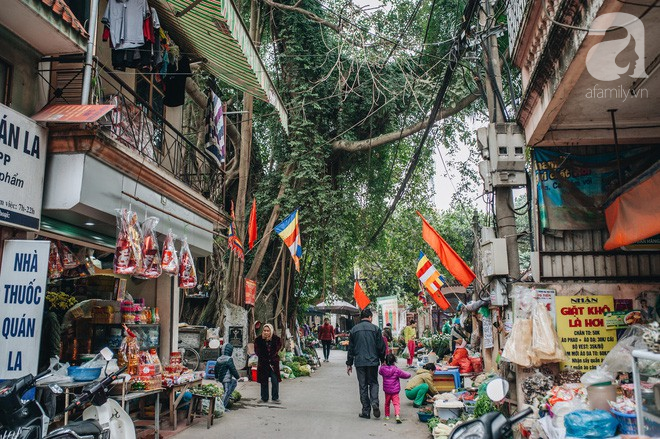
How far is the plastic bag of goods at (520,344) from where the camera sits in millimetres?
7027

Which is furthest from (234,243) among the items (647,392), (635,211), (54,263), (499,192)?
(647,392)

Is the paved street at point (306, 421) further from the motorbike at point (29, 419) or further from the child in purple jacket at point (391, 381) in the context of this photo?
the motorbike at point (29, 419)

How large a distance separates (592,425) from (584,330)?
123 inches

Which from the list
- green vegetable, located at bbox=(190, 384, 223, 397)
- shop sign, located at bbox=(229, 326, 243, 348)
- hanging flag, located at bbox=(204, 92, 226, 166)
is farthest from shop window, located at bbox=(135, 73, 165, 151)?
shop sign, located at bbox=(229, 326, 243, 348)

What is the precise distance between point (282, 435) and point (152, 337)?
3.12 metres

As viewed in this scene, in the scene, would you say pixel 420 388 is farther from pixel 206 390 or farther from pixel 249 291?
pixel 249 291

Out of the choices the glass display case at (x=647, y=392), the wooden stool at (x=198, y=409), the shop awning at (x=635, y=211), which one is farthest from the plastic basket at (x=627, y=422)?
the wooden stool at (x=198, y=409)

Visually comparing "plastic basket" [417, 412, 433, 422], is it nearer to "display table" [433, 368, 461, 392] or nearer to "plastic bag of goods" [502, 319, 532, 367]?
"display table" [433, 368, 461, 392]

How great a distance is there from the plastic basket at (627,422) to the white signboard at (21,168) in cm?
624

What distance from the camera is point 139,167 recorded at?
7.50 metres

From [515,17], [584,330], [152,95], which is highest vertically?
[515,17]

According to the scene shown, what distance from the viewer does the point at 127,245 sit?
21.8 feet

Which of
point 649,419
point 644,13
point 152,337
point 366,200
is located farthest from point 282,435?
point 366,200

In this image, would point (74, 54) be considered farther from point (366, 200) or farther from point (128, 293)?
point (366, 200)
